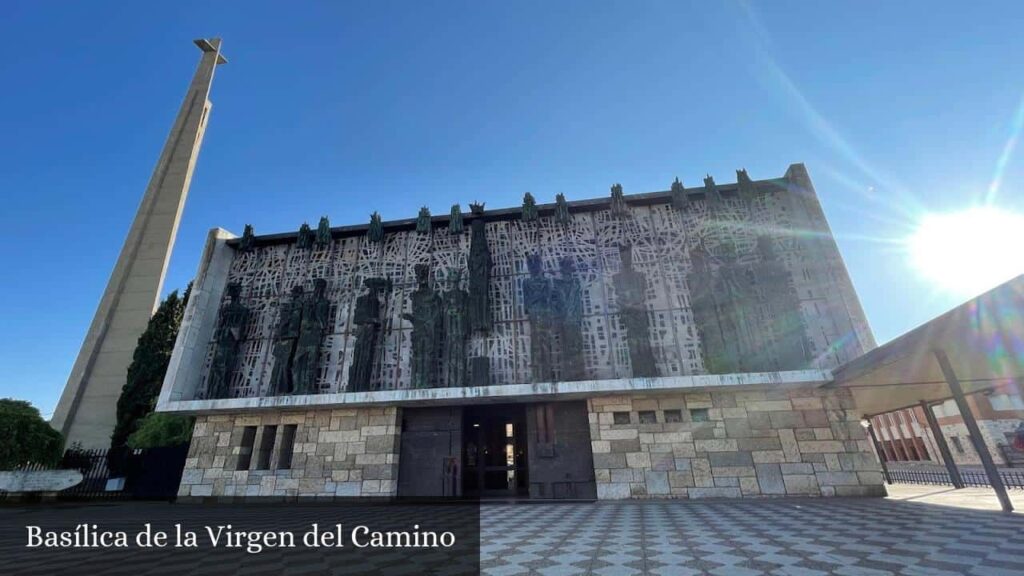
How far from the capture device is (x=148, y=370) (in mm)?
21250

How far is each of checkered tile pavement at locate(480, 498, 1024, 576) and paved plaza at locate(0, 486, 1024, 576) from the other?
1 centimetres

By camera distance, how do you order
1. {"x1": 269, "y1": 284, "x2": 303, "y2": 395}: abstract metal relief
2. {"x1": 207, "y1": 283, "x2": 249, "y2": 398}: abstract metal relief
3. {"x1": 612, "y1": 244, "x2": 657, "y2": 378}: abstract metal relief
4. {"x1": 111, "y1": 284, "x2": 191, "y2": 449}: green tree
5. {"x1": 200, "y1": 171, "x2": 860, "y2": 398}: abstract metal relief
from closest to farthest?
{"x1": 612, "y1": 244, "x2": 657, "y2": 378}: abstract metal relief < {"x1": 200, "y1": 171, "x2": 860, "y2": 398}: abstract metal relief < {"x1": 269, "y1": 284, "x2": 303, "y2": 395}: abstract metal relief < {"x1": 207, "y1": 283, "x2": 249, "y2": 398}: abstract metal relief < {"x1": 111, "y1": 284, "x2": 191, "y2": 449}: green tree

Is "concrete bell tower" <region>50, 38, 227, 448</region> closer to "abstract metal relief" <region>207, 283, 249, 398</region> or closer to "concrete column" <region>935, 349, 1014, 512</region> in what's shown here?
"abstract metal relief" <region>207, 283, 249, 398</region>

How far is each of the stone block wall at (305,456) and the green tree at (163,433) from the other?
5158mm

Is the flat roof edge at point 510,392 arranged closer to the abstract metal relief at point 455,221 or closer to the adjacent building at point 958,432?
the abstract metal relief at point 455,221

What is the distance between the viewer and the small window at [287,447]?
12570 millimetres

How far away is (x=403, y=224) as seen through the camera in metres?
15.5

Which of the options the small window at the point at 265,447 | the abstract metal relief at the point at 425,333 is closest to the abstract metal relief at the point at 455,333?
the abstract metal relief at the point at 425,333

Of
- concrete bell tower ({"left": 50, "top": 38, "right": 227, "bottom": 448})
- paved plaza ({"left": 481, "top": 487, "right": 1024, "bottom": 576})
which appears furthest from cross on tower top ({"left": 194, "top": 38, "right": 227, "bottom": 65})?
paved plaza ({"left": 481, "top": 487, "right": 1024, "bottom": 576})

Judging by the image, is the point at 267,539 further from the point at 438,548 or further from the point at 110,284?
the point at 110,284

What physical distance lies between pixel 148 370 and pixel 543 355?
877 inches

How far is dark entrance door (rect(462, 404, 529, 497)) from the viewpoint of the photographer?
13.3 m

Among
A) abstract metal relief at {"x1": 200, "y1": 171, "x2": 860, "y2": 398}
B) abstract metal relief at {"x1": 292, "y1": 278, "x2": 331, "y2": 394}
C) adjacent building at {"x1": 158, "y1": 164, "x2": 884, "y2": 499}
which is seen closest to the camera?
adjacent building at {"x1": 158, "y1": 164, "x2": 884, "y2": 499}

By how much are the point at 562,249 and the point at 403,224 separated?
6239mm
